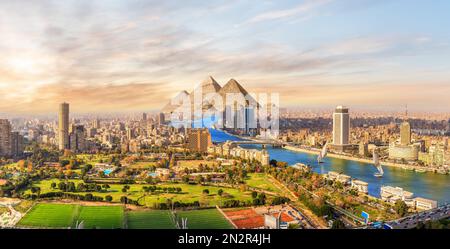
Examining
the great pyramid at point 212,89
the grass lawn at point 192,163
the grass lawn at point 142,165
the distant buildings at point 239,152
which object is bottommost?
the grass lawn at point 142,165

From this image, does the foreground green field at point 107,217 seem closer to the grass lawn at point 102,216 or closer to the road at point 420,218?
the grass lawn at point 102,216

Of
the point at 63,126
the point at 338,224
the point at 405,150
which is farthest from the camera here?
the point at 405,150

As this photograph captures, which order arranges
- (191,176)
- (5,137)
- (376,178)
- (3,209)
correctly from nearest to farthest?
(3,209) < (5,137) < (191,176) < (376,178)

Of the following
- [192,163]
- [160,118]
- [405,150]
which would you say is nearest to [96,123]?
[160,118]

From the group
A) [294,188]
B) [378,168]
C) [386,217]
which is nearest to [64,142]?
[294,188]

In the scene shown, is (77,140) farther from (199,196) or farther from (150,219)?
(150,219)

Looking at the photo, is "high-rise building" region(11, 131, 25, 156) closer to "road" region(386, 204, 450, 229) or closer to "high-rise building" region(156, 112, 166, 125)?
"high-rise building" region(156, 112, 166, 125)

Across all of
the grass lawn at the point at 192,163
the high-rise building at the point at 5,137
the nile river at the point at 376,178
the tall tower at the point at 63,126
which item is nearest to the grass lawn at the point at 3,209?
the high-rise building at the point at 5,137
